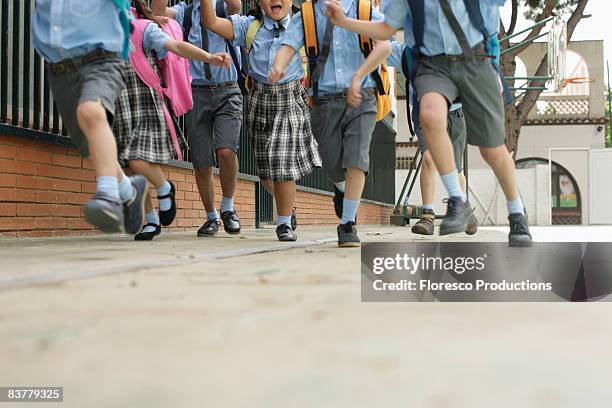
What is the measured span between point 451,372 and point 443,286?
1.03m

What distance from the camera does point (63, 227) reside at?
562cm

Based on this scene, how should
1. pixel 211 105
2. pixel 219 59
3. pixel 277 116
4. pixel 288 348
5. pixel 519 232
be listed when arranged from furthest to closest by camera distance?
1. pixel 211 105
2. pixel 277 116
3. pixel 219 59
4. pixel 519 232
5. pixel 288 348

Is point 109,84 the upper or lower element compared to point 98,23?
lower

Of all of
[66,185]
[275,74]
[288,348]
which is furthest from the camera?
[66,185]

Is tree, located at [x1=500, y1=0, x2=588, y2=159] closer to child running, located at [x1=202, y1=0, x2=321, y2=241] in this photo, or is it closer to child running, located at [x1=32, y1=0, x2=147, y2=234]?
child running, located at [x1=202, y1=0, x2=321, y2=241]

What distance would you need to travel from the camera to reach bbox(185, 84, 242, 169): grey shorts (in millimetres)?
5969

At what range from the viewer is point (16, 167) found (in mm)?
5133

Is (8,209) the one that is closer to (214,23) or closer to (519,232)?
(214,23)

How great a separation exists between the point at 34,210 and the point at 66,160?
0.53 meters

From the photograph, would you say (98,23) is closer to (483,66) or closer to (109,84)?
(109,84)

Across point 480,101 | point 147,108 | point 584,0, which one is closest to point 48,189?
point 147,108

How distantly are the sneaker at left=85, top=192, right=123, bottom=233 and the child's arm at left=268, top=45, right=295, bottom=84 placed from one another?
60.1 inches

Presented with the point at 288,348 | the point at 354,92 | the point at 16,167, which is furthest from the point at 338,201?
the point at 288,348

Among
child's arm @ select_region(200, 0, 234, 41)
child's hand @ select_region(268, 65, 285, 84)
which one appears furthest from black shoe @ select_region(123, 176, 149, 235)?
child's arm @ select_region(200, 0, 234, 41)
